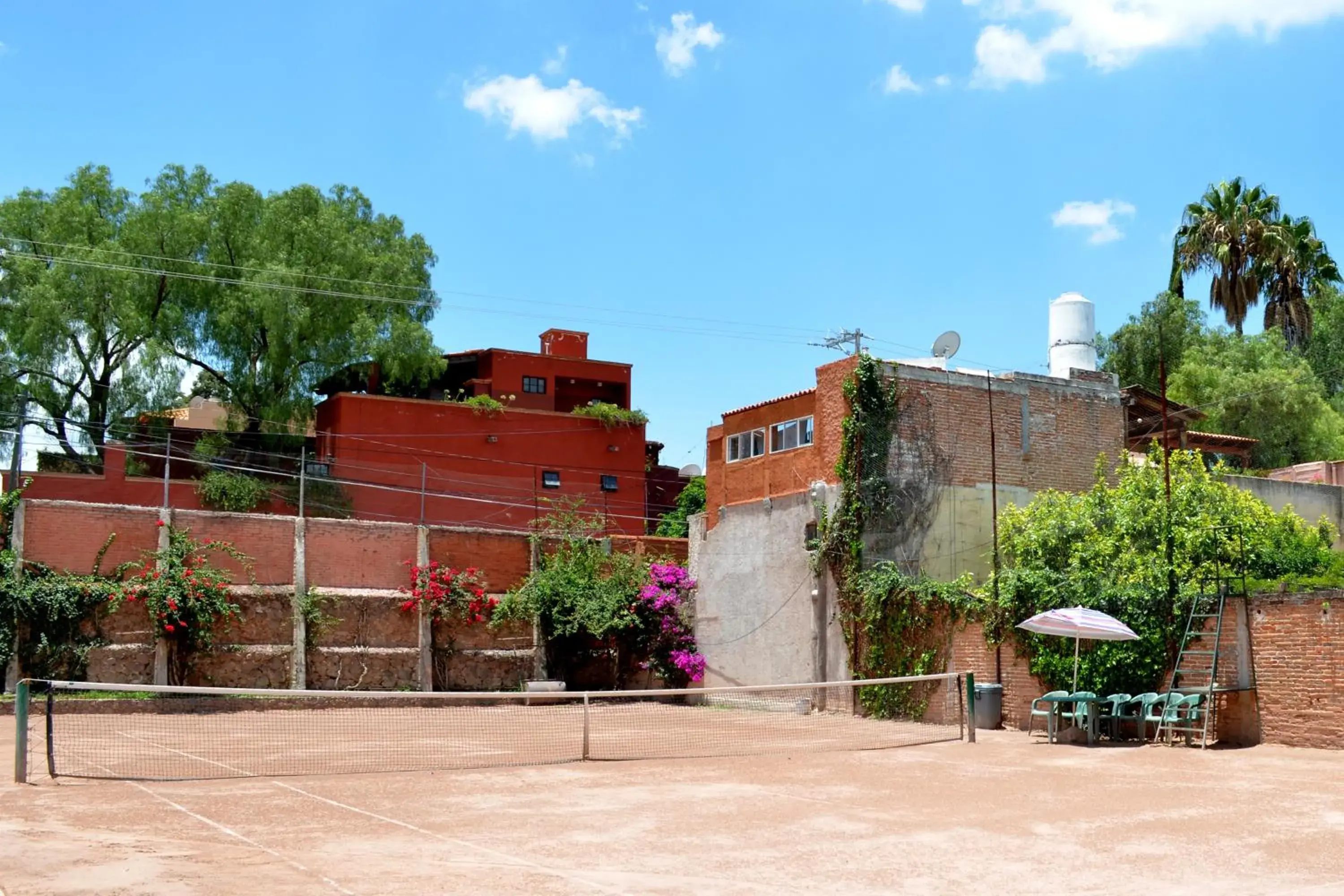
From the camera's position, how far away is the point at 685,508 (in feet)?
174

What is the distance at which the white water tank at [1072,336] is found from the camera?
29.8 m

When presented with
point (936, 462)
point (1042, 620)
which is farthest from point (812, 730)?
point (936, 462)

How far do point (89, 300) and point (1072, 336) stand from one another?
31246 millimetres

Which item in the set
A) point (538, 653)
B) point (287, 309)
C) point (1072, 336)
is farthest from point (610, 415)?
point (1072, 336)

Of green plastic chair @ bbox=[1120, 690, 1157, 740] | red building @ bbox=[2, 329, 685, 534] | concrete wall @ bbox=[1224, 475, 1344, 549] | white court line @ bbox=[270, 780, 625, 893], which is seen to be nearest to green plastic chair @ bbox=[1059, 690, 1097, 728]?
green plastic chair @ bbox=[1120, 690, 1157, 740]

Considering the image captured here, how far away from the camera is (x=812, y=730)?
21.9 metres

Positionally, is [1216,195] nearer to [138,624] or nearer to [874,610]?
[874,610]

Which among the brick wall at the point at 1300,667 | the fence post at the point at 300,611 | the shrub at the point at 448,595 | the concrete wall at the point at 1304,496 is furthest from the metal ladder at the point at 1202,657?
the fence post at the point at 300,611

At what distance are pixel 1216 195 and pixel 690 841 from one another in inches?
1559

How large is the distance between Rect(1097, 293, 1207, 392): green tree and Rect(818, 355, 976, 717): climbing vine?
81.0 feet

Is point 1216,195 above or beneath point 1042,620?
above

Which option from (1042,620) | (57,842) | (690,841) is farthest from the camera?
(1042,620)

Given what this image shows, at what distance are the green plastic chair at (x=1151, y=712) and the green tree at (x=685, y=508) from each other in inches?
1311

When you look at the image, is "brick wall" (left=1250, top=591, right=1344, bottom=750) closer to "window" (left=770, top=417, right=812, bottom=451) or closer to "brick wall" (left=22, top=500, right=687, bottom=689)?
"window" (left=770, top=417, right=812, bottom=451)
